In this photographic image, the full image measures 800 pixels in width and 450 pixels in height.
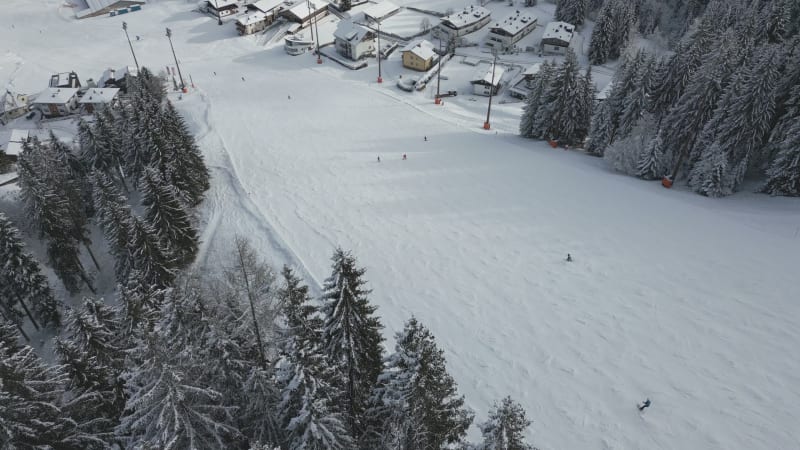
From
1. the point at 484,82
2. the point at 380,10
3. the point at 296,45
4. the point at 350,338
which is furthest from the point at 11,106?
the point at 350,338

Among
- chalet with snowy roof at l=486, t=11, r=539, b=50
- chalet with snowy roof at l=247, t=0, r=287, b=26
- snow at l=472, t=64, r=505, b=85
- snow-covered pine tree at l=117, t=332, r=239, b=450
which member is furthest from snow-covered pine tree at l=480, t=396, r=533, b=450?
chalet with snowy roof at l=247, t=0, r=287, b=26

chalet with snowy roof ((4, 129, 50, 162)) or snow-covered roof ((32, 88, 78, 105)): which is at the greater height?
snow-covered roof ((32, 88, 78, 105))

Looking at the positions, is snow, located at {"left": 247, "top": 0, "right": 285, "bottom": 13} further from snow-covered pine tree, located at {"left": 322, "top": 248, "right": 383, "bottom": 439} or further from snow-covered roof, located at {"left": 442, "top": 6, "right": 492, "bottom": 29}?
snow-covered pine tree, located at {"left": 322, "top": 248, "right": 383, "bottom": 439}

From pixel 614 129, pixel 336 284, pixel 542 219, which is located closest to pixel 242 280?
pixel 336 284

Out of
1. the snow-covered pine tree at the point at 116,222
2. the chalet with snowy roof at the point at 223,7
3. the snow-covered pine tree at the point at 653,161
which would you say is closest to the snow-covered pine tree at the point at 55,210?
the snow-covered pine tree at the point at 116,222

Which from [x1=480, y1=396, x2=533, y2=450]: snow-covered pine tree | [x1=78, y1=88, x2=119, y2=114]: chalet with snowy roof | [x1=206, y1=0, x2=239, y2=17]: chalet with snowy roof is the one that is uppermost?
[x1=480, y1=396, x2=533, y2=450]: snow-covered pine tree
